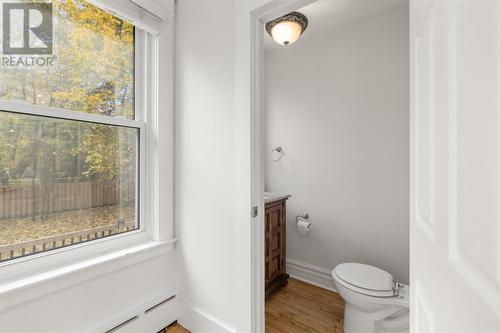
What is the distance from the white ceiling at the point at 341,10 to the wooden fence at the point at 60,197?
195 cm

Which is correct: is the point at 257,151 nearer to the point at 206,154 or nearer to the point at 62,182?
the point at 206,154

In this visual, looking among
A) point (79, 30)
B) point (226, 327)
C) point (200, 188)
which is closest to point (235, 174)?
point (200, 188)

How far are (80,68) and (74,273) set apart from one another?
112cm

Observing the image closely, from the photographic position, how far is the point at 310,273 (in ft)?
7.70

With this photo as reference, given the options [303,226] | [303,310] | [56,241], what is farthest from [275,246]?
[56,241]

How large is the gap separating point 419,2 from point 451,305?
0.78m

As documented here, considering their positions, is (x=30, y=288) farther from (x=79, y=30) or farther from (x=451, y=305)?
(x=451, y=305)

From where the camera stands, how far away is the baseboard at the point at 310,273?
224 cm

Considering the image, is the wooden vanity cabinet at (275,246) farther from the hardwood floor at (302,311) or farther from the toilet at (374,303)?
the toilet at (374,303)

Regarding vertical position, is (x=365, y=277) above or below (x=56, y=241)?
below

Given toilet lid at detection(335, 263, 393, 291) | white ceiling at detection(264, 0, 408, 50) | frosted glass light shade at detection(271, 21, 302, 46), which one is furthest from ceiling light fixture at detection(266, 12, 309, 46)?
toilet lid at detection(335, 263, 393, 291)

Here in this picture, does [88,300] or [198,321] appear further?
[198,321]

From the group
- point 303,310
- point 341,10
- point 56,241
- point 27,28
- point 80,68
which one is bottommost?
point 303,310

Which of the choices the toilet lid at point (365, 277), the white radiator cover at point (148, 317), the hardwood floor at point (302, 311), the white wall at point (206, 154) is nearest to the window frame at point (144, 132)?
the white wall at point (206, 154)
